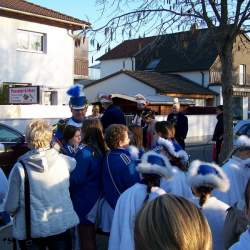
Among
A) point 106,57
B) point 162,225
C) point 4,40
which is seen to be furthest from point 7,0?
point 106,57

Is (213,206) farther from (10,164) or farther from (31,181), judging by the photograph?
(10,164)

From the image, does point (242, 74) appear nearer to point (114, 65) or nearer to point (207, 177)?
point (114, 65)

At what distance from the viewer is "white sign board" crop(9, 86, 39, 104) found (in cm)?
1952

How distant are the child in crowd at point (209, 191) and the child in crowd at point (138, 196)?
0.30 m

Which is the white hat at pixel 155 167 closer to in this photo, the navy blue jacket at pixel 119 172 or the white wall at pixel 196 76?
the navy blue jacket at pixel 119 172

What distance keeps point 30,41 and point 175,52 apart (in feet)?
69.1

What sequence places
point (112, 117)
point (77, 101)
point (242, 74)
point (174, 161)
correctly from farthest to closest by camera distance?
point (242, 74), point (112, 117), point (77, 101), point (174, 161)

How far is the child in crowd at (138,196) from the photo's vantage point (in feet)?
12.6

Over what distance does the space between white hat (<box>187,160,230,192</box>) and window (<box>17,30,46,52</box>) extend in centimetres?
2177

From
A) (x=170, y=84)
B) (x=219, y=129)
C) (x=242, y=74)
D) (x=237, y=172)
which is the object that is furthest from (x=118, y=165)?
(x=242, y=74)

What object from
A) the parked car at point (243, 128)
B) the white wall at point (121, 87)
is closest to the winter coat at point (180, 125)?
the parked car at point (243, 128)

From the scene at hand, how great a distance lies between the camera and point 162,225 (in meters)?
1.70

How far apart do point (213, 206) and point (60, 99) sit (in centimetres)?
2283

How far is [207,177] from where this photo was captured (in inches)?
140
